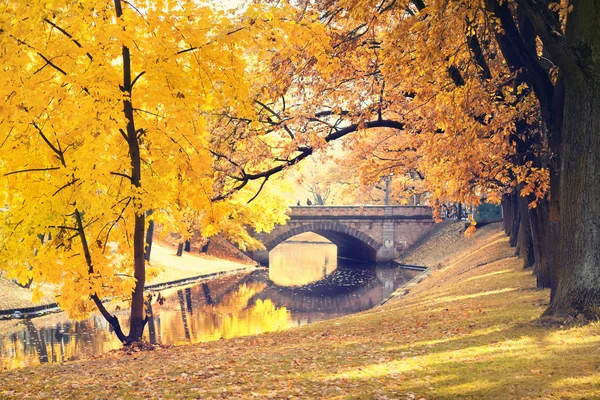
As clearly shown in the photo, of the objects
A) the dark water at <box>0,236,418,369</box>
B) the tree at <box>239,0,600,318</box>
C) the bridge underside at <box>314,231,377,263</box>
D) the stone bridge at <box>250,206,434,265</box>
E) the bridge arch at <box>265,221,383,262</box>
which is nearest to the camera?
the tree at <box>239,0,600,318</box>

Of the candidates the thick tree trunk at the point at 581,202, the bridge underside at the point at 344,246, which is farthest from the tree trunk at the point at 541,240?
the bridge underside at the point at 344,246

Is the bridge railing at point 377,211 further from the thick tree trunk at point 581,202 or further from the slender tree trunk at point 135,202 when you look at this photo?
the thick tree trunk at point 581,202

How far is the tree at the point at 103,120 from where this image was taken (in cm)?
1105

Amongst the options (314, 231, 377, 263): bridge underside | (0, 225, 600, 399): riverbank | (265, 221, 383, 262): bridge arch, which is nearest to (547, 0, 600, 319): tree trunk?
(0, 225, 600, 399): riverbank

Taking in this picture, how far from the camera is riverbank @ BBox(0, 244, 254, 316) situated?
2541 cm

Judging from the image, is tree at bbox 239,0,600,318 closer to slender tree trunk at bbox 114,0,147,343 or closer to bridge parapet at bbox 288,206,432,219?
slender tree trunk at bbox 114,0,147,343

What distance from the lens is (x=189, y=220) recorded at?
35188mm

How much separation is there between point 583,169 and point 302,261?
4506 centimetres

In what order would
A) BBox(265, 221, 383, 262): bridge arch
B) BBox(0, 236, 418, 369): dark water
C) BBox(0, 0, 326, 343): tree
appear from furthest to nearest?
1. BBox(265, 221, 383, 262): bridge arch
2. BBox(0, 236, 418, 369): dark water
3. BBox(0, 0, 326, 343): tree

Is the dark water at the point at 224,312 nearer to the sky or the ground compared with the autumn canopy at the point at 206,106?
nearer to the ground

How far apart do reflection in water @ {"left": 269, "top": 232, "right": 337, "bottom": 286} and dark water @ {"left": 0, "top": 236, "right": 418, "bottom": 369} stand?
14 centimetres

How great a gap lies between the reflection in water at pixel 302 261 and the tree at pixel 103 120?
1004 inches

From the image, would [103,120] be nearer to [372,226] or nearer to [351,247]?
[372,226]

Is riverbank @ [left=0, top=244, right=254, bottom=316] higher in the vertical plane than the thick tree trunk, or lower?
lower
